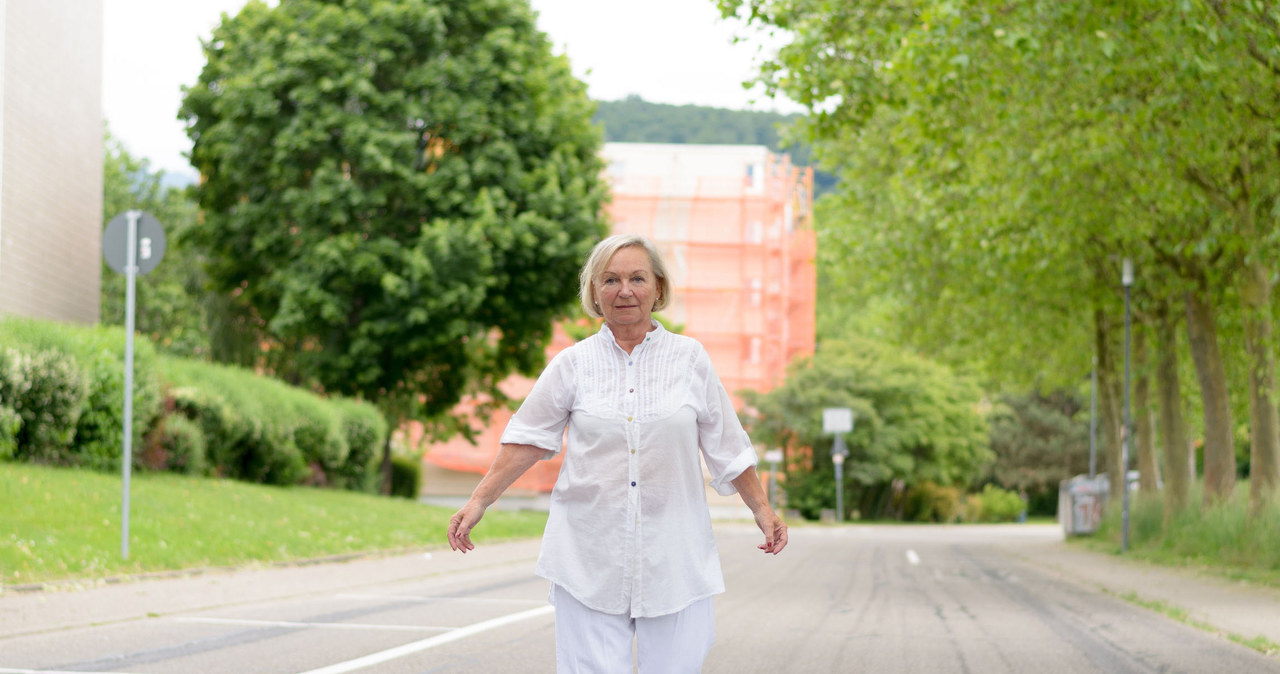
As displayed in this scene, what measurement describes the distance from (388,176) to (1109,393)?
53.7 ft

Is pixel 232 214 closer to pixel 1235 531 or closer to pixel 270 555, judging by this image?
pixel 270 555

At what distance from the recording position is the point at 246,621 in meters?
9.77

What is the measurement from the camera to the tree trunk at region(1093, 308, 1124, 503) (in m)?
29.4

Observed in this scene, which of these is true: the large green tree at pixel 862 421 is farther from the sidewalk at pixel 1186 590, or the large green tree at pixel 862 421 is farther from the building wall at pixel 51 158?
the building wall at pixel 51 158

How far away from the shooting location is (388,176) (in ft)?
93.4

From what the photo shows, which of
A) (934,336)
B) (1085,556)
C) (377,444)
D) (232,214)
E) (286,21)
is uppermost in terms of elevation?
(286,21)

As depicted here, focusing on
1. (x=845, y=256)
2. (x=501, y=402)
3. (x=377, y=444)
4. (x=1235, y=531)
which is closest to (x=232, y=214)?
(x=377, y=444)

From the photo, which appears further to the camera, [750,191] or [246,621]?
[750,191]

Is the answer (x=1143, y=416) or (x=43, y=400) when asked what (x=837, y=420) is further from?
(x=43, y=400)

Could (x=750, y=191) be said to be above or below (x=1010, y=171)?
above

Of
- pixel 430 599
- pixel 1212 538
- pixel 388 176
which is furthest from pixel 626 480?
pixel 388 176

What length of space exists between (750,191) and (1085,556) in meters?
47.5

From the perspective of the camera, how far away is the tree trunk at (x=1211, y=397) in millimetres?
22156

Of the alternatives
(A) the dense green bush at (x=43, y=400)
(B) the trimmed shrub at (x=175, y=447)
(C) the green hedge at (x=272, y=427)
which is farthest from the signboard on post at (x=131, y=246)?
(C) the green hedge at (x=272, y=427)
